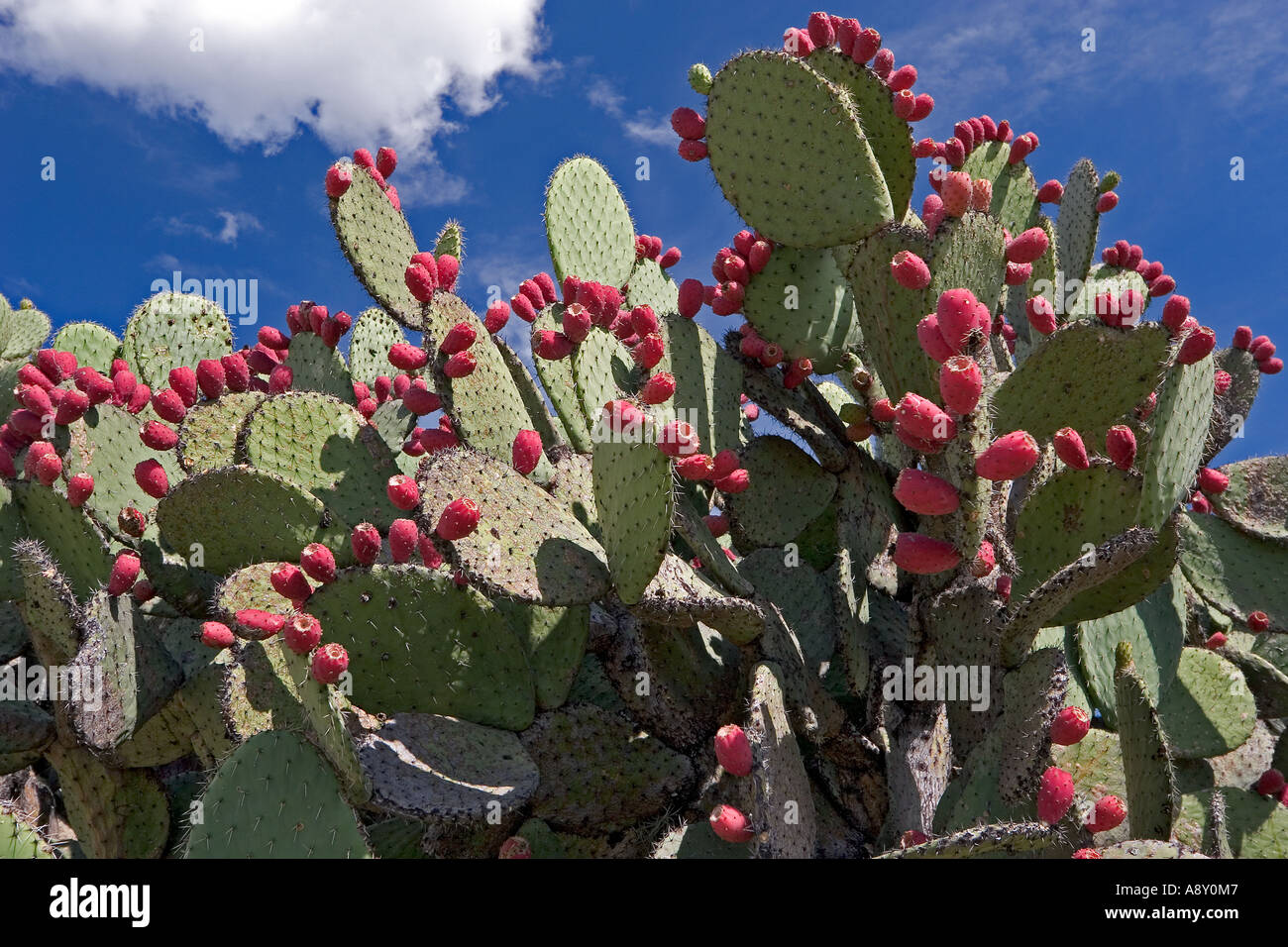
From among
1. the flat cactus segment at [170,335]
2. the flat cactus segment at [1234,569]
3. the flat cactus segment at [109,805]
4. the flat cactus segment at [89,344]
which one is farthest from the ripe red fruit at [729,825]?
the flat cactus segment at [89,344]

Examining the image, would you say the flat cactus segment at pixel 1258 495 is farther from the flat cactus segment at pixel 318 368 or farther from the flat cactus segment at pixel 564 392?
the flat cactus segment at pixel 318 368

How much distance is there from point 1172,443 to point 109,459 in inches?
108

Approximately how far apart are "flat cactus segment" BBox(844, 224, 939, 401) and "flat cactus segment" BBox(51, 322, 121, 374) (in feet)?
9.50

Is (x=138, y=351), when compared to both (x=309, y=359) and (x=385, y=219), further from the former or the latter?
(x=385, y=219)

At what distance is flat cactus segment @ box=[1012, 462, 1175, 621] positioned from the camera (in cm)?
213

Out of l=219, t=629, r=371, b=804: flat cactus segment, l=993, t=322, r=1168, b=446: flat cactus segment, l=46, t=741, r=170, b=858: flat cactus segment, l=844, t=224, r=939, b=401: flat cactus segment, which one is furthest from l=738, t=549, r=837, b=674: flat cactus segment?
l=46, t=741, r=170, b=858: flat cactus segment

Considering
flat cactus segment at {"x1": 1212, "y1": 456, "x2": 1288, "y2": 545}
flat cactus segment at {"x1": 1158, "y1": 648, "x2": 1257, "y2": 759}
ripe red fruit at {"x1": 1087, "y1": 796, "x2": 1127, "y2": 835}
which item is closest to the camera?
ripe red fruit at {"x1": 1087, "y1": 796, "x2": 1127, "y2": 835}

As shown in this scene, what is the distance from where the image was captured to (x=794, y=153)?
2.36 meters

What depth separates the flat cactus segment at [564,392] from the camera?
8.37 feet

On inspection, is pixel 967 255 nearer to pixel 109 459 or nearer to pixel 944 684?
pixel 944 684

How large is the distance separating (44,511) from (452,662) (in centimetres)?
139
